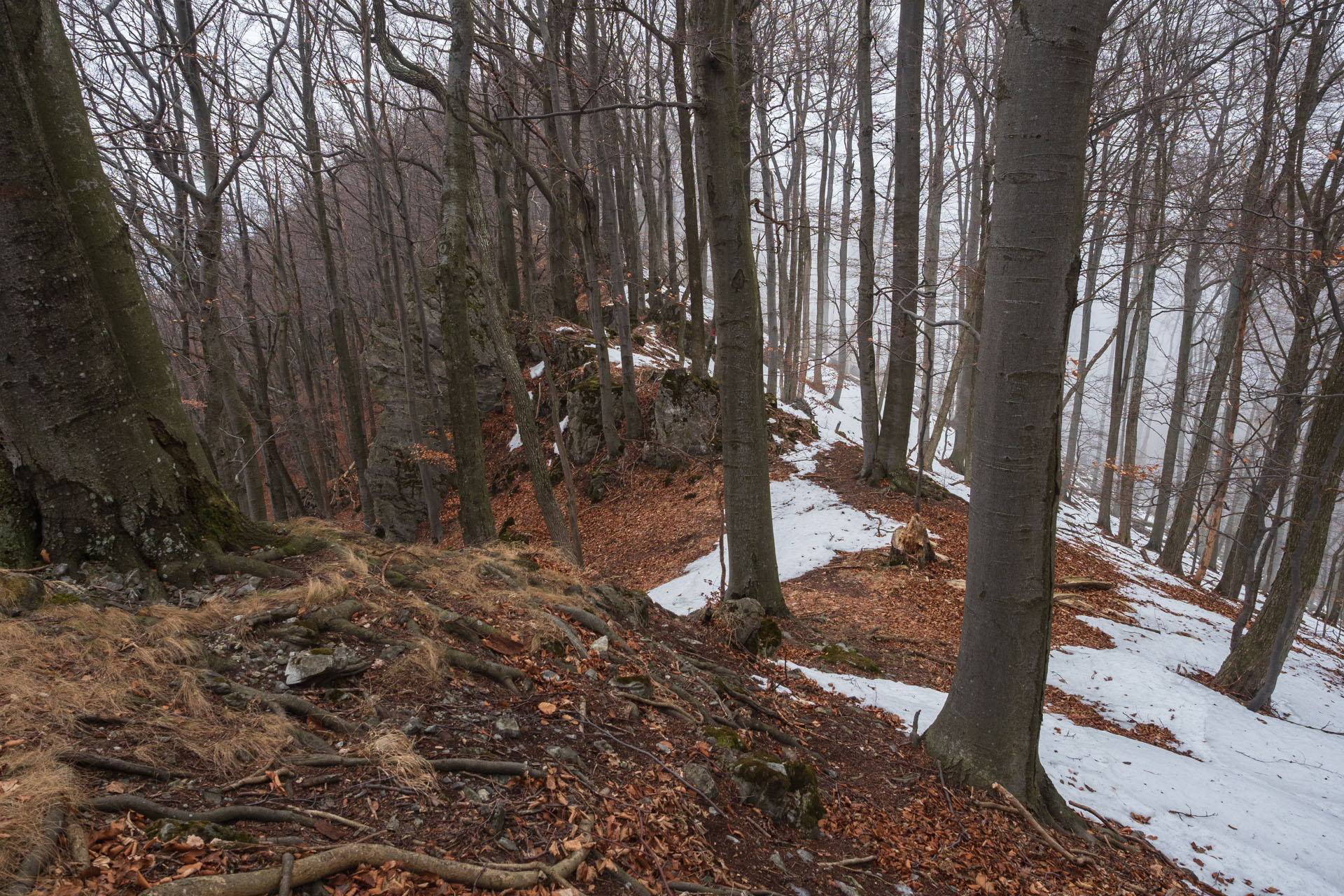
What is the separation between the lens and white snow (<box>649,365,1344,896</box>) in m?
3.98

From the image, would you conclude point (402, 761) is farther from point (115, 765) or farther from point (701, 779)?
point (701, 779)

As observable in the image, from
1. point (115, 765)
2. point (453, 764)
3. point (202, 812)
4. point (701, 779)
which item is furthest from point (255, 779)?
point (701, 779)

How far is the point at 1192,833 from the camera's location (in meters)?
4.03

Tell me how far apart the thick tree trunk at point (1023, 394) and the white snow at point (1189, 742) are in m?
1.05

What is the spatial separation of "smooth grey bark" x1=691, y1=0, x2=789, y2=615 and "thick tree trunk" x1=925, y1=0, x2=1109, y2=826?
2.45 meters

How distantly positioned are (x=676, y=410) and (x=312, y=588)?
10.1 meters

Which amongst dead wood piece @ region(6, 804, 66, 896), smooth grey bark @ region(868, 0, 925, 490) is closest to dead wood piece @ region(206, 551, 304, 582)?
dead wood piece @ region(6, 804, 66, 896)

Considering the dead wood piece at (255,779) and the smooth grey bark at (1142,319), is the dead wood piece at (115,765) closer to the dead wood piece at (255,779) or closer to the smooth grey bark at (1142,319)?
the dead wood piece at (255,779)

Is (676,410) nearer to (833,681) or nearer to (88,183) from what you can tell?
(833,681)

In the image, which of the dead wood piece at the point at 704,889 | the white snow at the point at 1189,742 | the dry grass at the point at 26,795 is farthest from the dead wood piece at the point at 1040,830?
the dry grass at the point at 26,795

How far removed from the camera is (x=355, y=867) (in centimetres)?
190

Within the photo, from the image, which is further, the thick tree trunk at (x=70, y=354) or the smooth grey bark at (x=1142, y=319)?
the smooth grey bark at (x=1142, y=319)

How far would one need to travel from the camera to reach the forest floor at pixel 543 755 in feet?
6.41

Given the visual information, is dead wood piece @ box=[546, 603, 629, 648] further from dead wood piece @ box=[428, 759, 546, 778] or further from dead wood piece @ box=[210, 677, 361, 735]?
dead wood piece @ box=[210, 677, 361, 735]
